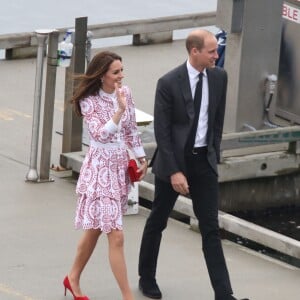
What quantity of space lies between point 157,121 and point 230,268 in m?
1.71

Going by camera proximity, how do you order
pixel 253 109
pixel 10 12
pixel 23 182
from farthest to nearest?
pixel 10 12, pixel 253 109, pixel 23 182

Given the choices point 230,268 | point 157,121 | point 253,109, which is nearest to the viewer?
point 157,121

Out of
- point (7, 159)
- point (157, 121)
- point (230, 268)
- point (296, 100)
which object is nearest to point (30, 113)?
point (7, 159)

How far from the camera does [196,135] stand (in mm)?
8234

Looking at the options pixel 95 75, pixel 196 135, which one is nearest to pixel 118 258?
pixel 196 135

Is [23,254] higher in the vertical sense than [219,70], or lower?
lower

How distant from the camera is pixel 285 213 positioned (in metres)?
12.7

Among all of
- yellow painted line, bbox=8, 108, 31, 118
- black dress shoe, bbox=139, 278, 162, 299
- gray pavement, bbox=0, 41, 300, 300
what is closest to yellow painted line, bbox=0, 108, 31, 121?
yellow painted line, bbox=8, 108, 31, 118

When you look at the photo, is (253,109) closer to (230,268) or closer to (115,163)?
(230,268)

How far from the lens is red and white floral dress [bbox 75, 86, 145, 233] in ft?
26.8

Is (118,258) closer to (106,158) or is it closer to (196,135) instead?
(106,158)

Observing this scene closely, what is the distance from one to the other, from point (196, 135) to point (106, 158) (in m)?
0.59

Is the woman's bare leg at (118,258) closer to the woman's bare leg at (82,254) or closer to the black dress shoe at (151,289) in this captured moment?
the woman's bare leg at (82,254)

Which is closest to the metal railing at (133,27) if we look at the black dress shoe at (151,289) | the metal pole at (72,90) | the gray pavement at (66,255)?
the gray pavement at (66,255)
